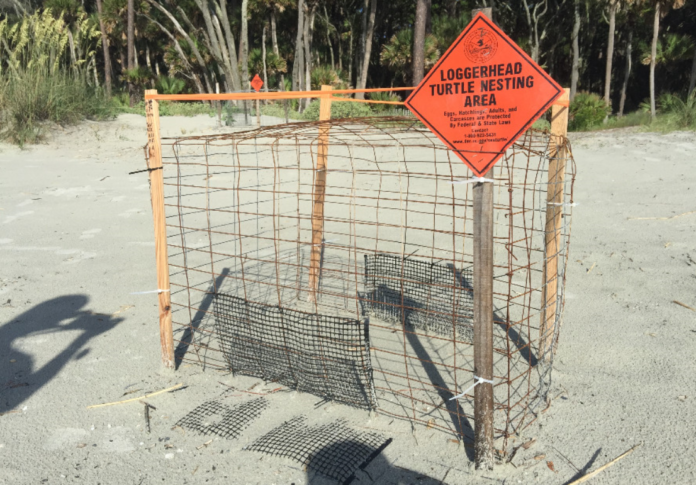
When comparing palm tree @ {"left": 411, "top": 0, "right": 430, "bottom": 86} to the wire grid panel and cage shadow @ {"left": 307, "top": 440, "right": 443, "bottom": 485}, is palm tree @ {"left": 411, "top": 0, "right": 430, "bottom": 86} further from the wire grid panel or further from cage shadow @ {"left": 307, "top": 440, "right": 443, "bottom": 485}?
cage shadow @ {"left": 307, "top": 440, "right": 443, "bottom": 485}

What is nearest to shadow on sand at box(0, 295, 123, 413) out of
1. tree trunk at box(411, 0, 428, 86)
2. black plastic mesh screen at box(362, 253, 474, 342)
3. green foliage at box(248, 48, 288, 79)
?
black plastic mesh screen at box(362, 253, 474, 342)

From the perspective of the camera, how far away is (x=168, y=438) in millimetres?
3033

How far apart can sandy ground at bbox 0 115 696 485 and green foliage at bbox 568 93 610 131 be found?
28.8 feet

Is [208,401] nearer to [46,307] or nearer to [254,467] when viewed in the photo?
[254,467]

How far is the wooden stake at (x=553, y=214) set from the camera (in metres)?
3.11

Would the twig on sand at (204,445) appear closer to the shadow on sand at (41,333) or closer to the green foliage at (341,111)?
the shadow on sand at (41,333)

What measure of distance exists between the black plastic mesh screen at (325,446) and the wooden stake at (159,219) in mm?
1108

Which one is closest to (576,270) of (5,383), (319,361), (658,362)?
(658,362)

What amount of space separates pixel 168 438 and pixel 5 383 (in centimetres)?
136

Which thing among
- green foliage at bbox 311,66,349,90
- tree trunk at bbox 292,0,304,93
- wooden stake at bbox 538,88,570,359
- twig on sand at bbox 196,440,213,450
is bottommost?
twig on sand at bbox 196,440,213,450

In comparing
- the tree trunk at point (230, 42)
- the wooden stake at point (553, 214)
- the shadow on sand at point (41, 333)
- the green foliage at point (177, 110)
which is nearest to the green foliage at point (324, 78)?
the tree trunk at point (230, 42)

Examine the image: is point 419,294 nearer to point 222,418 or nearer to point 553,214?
point 553,214

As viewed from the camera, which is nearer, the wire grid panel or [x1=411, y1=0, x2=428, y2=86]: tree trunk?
the wire grid panel

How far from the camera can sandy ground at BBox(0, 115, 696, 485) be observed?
2730 mm
